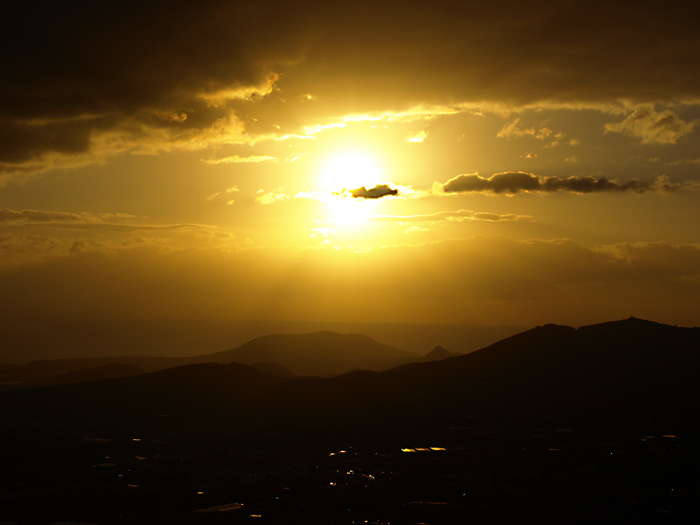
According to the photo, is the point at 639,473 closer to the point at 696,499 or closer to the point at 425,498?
the point at 696,499

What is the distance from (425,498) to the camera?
110438 mm

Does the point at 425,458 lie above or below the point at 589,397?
below

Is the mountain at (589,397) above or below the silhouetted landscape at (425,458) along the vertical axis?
above

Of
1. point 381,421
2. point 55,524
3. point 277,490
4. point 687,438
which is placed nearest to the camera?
point 55,524

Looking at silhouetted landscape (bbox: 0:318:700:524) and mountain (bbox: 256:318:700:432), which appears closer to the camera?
silhouetted landscape (bbox: 0:318:700:524)

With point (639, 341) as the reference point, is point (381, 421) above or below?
below

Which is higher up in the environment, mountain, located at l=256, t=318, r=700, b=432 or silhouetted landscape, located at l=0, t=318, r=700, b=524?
mountain, located at l=256, t=318, r=700, b=432

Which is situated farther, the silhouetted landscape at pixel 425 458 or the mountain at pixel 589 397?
the mountain at pixel 589 397

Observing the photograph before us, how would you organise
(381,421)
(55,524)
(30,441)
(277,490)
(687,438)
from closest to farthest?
(55,524) < (277,490) < (687,438) < (30,441) < (381,421)

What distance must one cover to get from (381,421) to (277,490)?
70.5m

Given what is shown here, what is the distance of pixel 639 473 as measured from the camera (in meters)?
117

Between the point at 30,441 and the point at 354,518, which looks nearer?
the point at 354,518

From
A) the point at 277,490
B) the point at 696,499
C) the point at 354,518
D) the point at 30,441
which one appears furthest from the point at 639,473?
the point at 30,441

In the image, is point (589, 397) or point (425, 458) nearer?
point (425, 458)
